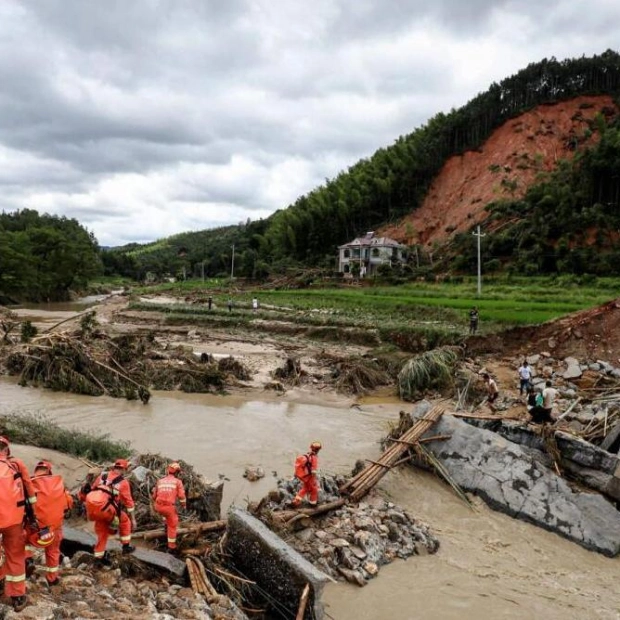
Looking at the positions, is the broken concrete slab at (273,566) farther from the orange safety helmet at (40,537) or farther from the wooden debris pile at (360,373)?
the wooden debris pile at (360,373)

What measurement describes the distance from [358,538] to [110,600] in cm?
406

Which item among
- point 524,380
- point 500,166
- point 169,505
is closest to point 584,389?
point 524,380

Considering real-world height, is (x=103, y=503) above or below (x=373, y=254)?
below

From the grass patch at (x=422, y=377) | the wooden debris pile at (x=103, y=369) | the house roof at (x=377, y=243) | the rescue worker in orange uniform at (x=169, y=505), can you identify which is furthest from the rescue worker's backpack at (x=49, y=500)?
the house roof at (x=377, y=243)

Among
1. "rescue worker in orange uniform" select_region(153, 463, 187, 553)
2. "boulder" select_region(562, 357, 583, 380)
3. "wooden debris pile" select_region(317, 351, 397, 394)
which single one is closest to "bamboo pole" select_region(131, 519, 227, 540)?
"rescue worker in orange uniform" select_region(153, 463, 187, 553)

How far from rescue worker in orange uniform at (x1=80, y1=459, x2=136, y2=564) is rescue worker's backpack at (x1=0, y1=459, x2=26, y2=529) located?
1.20 metres

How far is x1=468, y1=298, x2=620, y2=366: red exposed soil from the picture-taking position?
19.5m

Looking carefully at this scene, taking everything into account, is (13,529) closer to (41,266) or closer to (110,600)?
(110,600)

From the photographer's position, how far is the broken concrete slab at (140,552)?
20.2 feet

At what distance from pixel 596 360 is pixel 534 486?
11020 millimetres

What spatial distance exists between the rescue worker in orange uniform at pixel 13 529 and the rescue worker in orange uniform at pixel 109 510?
3.71ft

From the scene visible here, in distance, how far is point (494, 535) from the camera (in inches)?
362

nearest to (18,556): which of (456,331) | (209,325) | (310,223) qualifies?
(456,331)

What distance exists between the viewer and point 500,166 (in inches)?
2699
